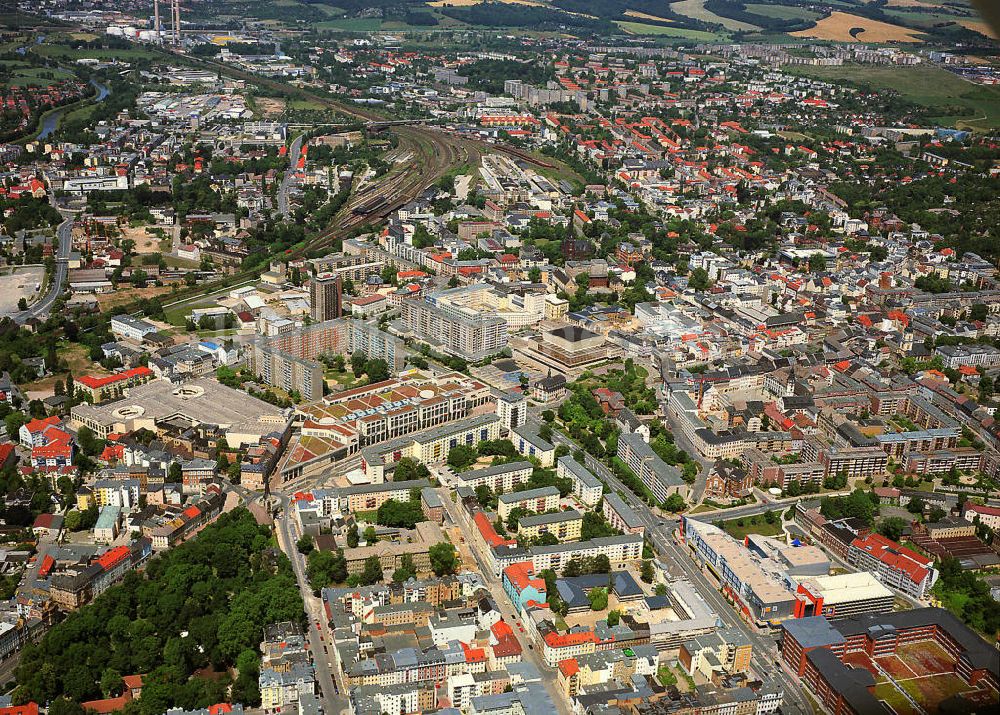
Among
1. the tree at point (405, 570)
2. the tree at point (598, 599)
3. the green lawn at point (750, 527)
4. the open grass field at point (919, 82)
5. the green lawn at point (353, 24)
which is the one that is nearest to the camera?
the tree at point (598, 599)

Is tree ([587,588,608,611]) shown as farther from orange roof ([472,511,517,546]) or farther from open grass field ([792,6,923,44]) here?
open grass field ([792,6,923,44])

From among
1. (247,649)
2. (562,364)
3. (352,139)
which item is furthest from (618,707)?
(352,139)

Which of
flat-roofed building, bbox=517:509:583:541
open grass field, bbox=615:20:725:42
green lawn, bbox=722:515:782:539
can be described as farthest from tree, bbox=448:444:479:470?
open grass field, bbox=615:20:725:42

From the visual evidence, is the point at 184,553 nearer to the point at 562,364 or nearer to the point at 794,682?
the point at 794,682

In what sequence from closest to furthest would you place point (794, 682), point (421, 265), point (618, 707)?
point (618, 707) < point (794, 682) < point (421, 265)

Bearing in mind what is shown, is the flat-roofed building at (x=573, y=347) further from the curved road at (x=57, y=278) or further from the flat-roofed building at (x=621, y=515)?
the curved road at (x=57, y=278)

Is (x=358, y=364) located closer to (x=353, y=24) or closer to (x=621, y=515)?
(x=621, y=515)

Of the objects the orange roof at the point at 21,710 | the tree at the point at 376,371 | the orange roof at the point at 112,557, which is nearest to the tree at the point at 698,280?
the tree at the point at 376,371
